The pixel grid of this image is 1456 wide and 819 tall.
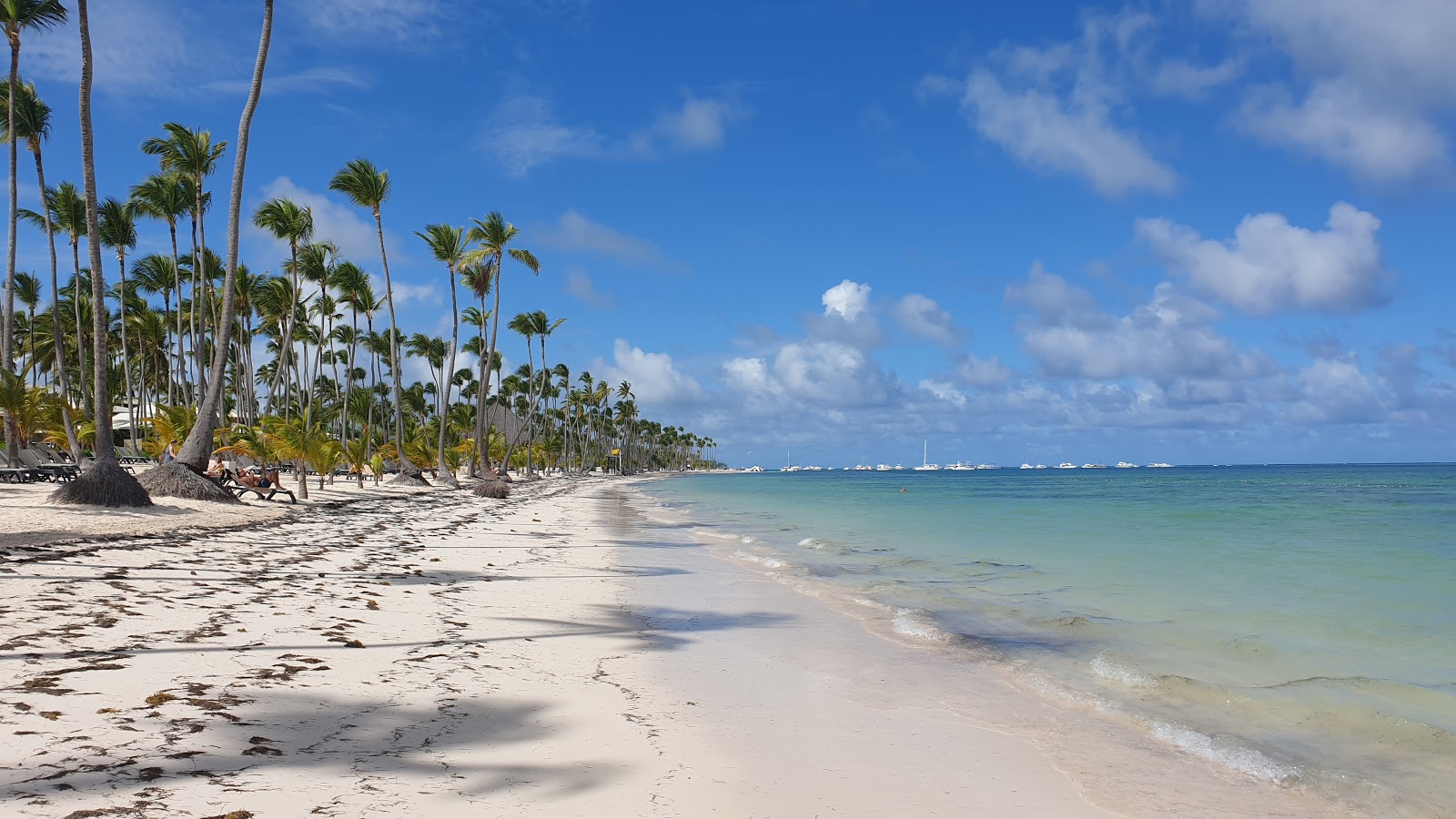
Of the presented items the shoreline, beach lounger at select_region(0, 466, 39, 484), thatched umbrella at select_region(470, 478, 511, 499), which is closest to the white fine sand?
the shoreline

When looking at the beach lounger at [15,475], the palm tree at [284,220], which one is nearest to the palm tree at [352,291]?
the palm tree at [284,220]

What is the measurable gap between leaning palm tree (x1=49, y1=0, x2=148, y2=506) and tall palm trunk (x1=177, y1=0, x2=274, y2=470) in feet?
5.94

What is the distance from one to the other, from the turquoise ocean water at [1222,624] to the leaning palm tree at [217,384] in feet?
37.5

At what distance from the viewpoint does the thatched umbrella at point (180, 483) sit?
1652 cm

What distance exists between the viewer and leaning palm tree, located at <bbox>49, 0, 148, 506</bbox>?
13.8 meters

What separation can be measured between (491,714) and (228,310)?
17.5 m

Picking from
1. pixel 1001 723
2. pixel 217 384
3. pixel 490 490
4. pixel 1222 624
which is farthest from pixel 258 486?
pixel 1222 624

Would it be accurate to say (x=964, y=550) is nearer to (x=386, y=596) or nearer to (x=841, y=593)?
(x=841, y=593)

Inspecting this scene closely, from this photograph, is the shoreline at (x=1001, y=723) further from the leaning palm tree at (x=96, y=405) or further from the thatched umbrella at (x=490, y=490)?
the thatched umbrella at (x=490, y=490)

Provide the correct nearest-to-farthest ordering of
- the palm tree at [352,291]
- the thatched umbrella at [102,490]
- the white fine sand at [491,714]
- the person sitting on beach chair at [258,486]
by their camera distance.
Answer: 1. the white fine sand at [491,714]
2. the thatched umbrella at [102,490]
3. the person sitting on beach chair at [258,486]
4. the palm tree at [352,291]

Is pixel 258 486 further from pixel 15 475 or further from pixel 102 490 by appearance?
pixel 102 490

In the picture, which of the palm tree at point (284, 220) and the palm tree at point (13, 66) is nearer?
the palm tree at point (13, 66)

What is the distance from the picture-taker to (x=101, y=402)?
1534 cm

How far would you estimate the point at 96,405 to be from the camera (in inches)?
595
